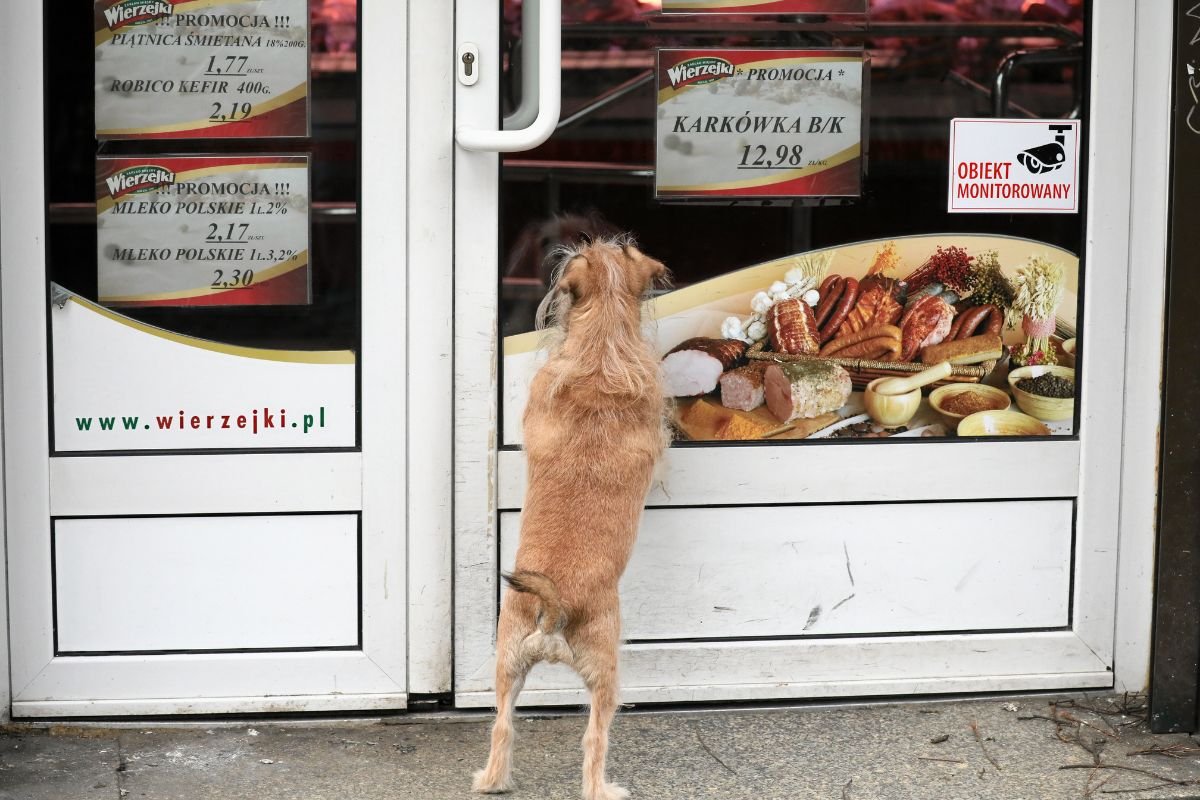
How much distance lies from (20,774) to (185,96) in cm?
200

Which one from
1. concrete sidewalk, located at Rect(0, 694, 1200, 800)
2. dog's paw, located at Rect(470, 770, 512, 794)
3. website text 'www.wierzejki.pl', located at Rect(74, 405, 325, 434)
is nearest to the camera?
dog's paw, located at Rect(470, 770, 512, 794)

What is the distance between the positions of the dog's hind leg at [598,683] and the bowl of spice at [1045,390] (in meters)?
1.67

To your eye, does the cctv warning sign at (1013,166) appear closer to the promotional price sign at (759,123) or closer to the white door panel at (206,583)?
the promotional price sign at (759,123)

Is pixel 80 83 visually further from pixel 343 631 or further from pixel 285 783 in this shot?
pixel 285 783

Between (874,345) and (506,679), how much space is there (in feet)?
5.44

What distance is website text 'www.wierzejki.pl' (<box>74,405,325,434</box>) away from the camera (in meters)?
4.26

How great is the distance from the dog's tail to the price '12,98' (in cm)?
155

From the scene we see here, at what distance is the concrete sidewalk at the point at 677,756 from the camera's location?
13.0ft


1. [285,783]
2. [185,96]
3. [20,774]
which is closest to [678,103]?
[185,96]

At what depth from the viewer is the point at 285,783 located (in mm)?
3973

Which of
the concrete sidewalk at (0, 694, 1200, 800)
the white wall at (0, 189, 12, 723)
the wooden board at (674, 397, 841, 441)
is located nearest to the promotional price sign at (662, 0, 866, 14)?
the wooden board at (674, 397, 841, 441)

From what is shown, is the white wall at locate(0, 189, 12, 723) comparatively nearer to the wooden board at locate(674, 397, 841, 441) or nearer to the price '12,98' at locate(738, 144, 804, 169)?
the wooden board at locate(674, 397, 841, 441)

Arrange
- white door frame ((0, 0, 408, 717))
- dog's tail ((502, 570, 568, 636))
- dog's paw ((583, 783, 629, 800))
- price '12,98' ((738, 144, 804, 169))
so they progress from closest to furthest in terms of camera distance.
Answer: dog's tail ((502, 570, 568, 636))
dog's paw ((583, 783, 629, 800))
white door frame ((0, 0, 408, 717))
price '12,98' ((738, 144, 804, 169))

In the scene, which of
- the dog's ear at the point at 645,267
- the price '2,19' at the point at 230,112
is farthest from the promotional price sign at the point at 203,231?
the dog's ear at the point at 645,267
